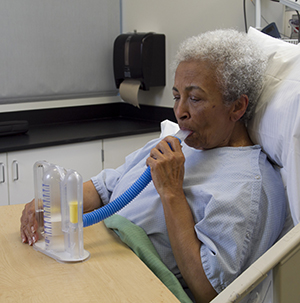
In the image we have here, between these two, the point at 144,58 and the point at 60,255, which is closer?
the point at 60,255

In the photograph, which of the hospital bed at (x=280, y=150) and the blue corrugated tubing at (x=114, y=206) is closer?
the hospital bed at (x=280, y=150)

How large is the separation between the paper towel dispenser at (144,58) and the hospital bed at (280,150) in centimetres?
135

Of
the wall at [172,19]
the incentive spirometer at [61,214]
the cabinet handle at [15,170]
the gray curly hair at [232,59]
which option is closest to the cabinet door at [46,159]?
the cabinet handle at [15,170]

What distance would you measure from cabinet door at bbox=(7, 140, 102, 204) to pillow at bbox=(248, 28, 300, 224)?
139 centimetres

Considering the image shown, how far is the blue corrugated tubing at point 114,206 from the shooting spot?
109cm

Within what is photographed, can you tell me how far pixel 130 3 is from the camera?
2977 millimetres

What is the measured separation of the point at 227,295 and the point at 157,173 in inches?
18.3

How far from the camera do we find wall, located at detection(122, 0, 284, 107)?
2.35 metres

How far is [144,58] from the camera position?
2703 millimetres

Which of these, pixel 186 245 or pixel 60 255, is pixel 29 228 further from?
pixel 186 245

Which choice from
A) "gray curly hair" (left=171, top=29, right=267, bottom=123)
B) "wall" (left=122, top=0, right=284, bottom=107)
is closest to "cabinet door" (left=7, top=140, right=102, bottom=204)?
"wall" (left=122, top=0, right=284, bottom=107)

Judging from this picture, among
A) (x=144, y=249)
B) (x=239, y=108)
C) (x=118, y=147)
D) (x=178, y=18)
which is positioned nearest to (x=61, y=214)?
(x=144, y=249)

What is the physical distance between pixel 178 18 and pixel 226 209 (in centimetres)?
191

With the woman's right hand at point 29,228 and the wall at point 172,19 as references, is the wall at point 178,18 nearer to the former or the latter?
the wall at point 172,19
